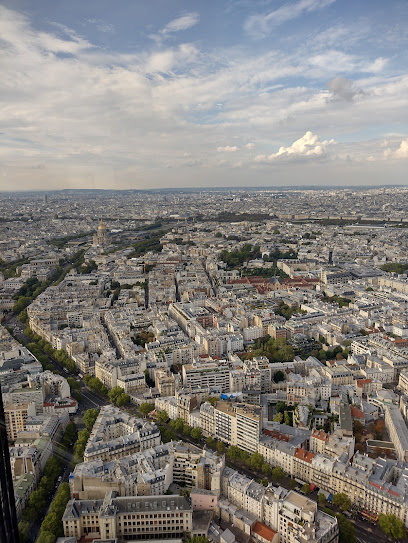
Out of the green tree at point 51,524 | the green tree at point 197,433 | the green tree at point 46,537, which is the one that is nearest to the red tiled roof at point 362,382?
the green tree at point 197,433

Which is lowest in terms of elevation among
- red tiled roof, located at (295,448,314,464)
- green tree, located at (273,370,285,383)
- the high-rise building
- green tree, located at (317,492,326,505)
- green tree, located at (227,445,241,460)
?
green tree, located at (317,492,326,505)

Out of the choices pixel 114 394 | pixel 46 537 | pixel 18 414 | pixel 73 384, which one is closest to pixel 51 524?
pixel 46 537

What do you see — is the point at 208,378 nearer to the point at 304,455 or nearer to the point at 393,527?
the point at 304,455

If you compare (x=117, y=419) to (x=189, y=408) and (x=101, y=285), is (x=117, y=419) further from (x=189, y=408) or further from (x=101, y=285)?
(x=101, y=285)

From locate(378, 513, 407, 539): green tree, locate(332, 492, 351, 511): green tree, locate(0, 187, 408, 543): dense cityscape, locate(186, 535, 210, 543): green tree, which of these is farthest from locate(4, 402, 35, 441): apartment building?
locate(378, 513, 407, 539): green tree

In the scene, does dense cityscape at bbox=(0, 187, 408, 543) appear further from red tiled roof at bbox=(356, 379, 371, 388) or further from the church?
the church

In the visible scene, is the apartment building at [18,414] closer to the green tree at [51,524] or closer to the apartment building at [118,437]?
the apartment building at [118,437]
